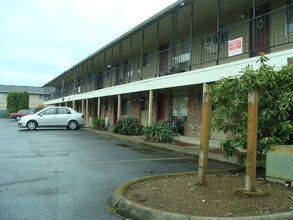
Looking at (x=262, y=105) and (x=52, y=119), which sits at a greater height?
(x=262, y=105)

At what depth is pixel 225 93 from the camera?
25.8ft

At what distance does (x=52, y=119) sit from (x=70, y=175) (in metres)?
18.5

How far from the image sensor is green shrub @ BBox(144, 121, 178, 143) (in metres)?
15.6

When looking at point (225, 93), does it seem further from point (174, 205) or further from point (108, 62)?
point (108, 62)

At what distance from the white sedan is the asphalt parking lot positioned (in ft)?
41.0

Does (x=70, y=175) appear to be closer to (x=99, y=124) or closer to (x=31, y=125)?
(x=99, y=124)

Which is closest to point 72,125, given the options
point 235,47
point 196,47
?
point 196,47

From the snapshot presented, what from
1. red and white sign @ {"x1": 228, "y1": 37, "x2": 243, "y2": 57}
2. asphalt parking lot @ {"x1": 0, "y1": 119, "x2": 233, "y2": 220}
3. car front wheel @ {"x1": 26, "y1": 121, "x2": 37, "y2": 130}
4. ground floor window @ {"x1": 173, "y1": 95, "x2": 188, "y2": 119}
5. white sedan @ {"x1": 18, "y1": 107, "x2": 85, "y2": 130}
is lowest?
asphalt parking lot @ {"x1": 0, "y1": 119, "x2": 233, "y2": 220}

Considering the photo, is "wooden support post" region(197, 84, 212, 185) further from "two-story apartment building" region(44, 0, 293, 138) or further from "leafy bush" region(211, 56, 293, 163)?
"two-story apartment building" region(44, 0, 293, 138)

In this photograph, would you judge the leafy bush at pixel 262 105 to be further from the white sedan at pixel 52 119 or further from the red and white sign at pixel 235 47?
the white sedan at pixel 52 119

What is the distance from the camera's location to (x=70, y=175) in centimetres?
859

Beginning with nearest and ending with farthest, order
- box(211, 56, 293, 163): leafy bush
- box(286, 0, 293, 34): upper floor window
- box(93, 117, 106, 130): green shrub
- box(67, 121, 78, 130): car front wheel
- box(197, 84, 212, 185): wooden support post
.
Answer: box(197, 84, 212, 185): wooden support post < box(211, 56, 293, 163): leafy bush < box(286, 0, 293, 34): upper floor window < box(93, 117, 106, 130): green shrub < box(67, 121, 78, 130): car front wheel

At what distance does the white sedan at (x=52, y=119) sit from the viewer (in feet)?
86.1

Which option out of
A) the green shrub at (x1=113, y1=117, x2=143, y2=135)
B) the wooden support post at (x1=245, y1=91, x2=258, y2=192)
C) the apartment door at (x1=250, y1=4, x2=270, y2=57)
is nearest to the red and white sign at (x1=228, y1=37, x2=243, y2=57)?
the apartment door at (x1=250, y1=4, x2=270, y2=57)
